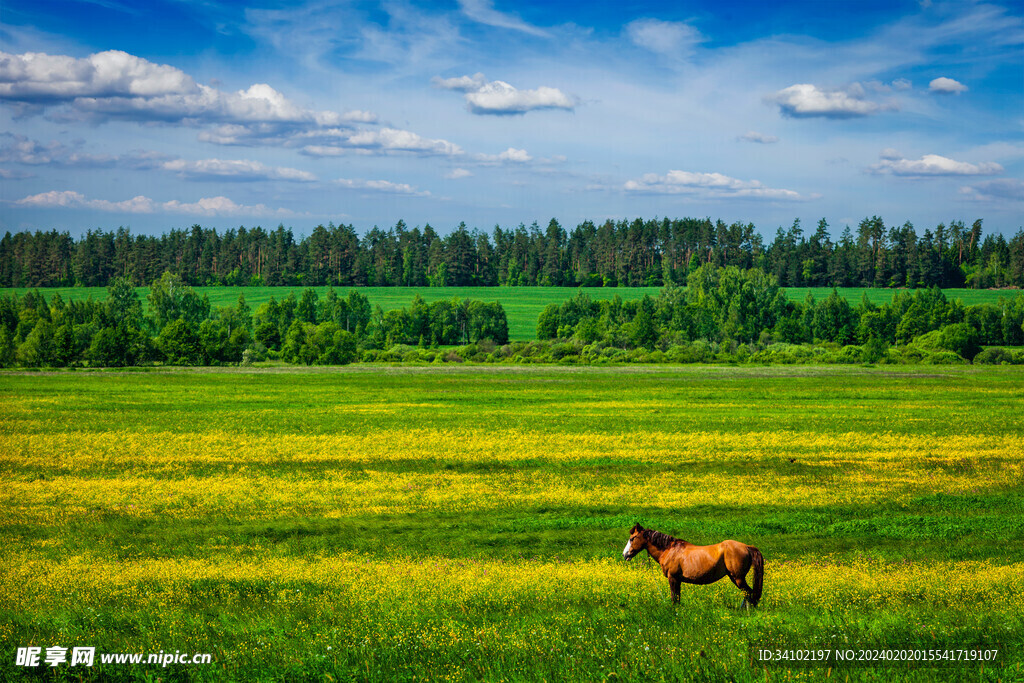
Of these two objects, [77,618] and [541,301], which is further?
[541,301]

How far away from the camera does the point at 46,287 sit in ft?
632

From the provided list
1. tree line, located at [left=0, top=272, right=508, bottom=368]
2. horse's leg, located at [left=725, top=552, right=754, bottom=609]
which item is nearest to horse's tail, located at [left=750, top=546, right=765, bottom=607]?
horse's leg, located at [left=725, top=552, right=754, bottom=609]

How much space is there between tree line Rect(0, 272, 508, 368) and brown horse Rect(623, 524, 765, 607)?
107976 mm

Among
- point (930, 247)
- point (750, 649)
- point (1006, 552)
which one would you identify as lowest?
point (1006, 552)

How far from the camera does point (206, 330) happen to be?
110m

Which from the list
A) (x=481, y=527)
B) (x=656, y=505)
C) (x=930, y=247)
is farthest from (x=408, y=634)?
(x=930, y=247)

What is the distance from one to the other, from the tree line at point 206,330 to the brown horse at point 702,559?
107976mm

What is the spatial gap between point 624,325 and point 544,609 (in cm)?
11694

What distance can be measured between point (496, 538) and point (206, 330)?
10365 centimetres

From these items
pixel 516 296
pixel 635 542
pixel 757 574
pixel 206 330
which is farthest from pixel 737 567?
pixel 516 296

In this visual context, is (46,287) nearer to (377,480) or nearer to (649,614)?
(377,480)

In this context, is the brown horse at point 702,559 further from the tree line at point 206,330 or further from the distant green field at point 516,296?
the distant green field at point 516,296

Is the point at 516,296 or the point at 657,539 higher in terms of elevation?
the point at 657,539

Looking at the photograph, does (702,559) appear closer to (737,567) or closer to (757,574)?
(737,567)
